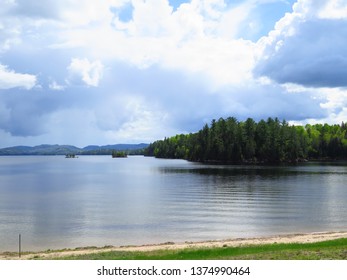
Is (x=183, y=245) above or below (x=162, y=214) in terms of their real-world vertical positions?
above

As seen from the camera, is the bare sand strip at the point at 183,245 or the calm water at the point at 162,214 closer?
the bare sand strip at the point at 183,245

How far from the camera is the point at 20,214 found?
2047 inches

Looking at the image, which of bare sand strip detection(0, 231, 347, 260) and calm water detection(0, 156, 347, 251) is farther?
calm water detection(0, 156, 347, 251)

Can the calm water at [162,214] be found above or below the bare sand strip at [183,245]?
below

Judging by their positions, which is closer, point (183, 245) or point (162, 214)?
point (183, 245)

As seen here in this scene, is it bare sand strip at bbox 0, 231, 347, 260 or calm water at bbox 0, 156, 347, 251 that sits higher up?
bare sand strip at bbox 0, 231, 347, 260

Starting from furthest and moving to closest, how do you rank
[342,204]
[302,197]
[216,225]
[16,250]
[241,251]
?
[302,197]
[342,204]
[216,225]
[16,250]
[241,251]

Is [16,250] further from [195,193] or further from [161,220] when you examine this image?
[195,193]

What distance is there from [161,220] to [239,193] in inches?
1056

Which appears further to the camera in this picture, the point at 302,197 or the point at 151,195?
the point at 151,195
